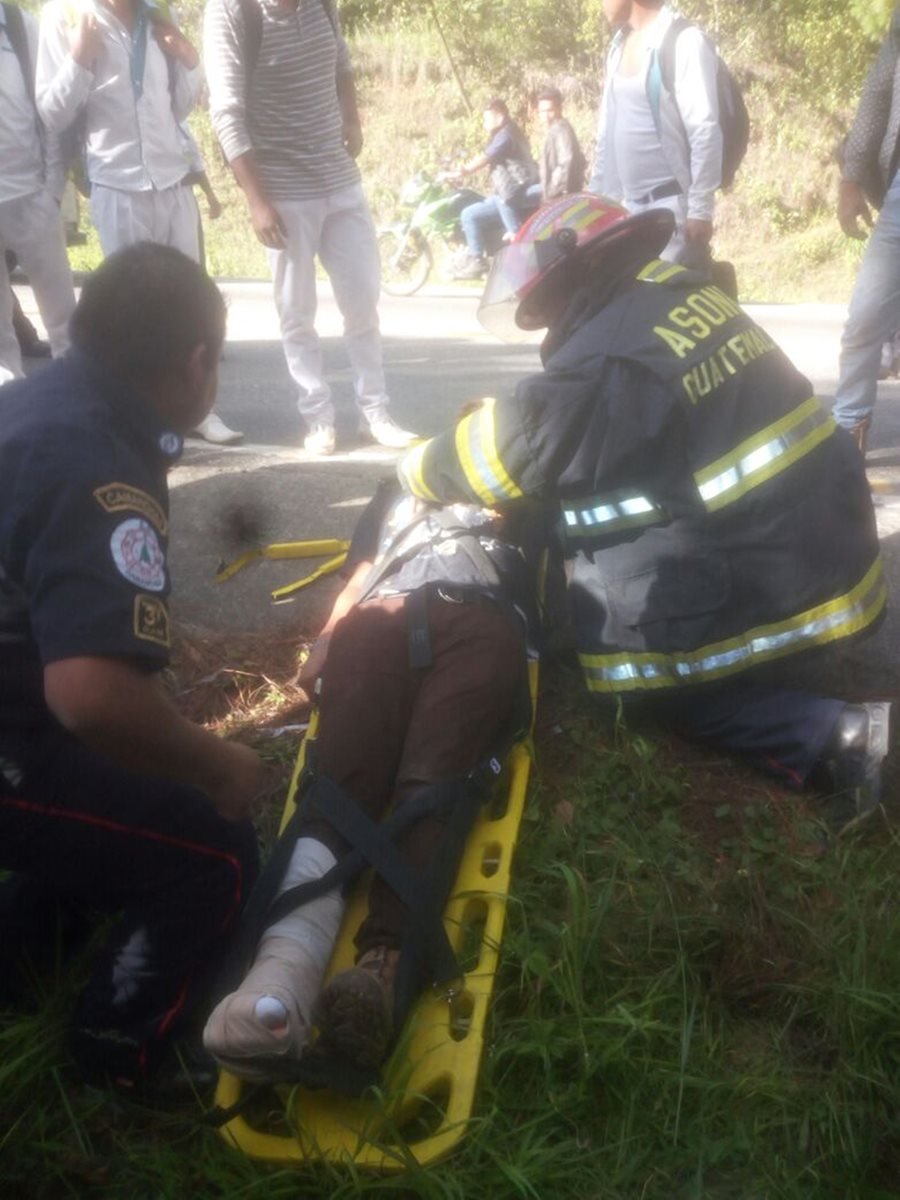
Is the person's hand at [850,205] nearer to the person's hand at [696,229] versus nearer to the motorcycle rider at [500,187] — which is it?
the person's hand at [696,229]

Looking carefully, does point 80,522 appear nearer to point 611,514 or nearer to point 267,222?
point 611,514

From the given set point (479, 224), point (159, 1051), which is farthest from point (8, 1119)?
point (479, 224)

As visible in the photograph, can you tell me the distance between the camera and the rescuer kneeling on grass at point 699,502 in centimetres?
268

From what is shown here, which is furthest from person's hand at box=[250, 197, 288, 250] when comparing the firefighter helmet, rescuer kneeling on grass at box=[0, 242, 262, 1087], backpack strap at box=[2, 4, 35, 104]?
rescuer kneeling on grass at box=[0, 242, 262, 1087]

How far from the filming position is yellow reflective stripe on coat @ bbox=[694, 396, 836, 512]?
2.69 meters

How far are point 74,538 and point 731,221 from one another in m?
15.5

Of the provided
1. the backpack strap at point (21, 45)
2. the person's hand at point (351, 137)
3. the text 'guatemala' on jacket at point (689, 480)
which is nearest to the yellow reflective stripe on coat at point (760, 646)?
the text 'guatemala' on jacket at point (689, 480)

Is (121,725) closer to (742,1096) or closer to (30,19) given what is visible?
(742,1096)

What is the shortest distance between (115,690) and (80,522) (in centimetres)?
25

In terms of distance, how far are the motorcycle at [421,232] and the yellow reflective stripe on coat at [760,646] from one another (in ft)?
36.3

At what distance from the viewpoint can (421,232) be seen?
1383cm

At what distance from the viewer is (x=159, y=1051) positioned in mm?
2115

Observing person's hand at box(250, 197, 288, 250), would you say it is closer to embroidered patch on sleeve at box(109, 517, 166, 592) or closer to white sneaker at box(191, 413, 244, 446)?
white sneaker at box(191, 413, 244, 446)

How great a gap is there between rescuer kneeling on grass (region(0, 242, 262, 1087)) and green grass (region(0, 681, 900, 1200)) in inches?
7.2
